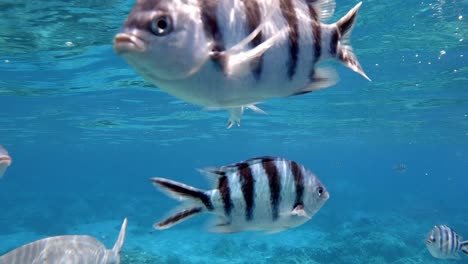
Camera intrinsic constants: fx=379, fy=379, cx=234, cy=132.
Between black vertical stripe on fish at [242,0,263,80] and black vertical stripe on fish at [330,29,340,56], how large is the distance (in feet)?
1.69

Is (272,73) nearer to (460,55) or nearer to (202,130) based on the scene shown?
(460,55)

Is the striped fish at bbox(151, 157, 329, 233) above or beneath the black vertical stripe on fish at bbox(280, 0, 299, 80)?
beneath

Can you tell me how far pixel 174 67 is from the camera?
5.00 ft

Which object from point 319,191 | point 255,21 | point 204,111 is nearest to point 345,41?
point 255,21

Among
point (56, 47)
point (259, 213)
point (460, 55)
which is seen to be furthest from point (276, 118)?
point (259, 213)

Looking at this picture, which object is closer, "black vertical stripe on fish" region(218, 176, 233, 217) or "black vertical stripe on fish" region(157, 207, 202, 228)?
"black vertical stripe on fish" region(157, 207, 202, 228)

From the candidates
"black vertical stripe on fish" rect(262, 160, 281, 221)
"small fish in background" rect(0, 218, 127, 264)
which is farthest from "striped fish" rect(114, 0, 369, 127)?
"small fish in background" rect(0, 218, 127, 264)

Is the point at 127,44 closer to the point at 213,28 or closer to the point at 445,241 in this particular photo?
the point at 213,28

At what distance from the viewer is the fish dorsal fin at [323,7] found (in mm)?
2121

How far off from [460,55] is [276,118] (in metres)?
19.1

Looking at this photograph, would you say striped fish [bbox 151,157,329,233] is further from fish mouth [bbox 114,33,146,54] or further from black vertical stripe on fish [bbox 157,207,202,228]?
fish mouth [bbox 114,33,146,54]

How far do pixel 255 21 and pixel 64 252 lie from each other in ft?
13.4

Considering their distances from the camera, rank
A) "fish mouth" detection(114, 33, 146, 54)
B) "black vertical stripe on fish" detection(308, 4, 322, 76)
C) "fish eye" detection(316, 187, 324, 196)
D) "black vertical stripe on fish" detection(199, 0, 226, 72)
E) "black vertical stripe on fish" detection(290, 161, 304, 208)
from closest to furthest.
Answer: "fish mouth" detection(114, 33, 146, 54) < "black vertical stripe on fish" detection(199, 0, 226, 72) < "black vertical stripe on fish" detection(308, 4, 322, 76) < "black vertical stripe on fish" detection(290, 161, 304, 208) < "fish eye" detection(316, 187, 324, 196)

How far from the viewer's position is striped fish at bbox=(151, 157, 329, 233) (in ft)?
9.39
